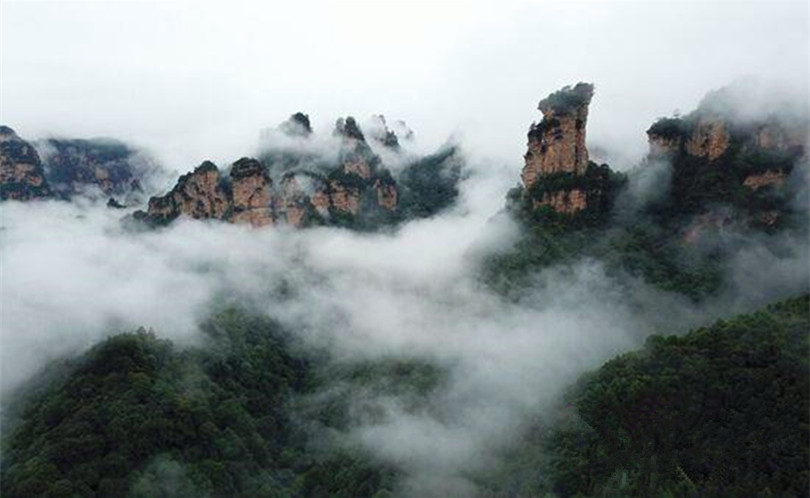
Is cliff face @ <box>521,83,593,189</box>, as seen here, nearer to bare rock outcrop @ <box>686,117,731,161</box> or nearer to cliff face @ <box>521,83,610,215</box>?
cliff face @ <box>521,83,610,215</box>

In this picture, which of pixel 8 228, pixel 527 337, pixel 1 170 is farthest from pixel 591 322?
pixel 1 170

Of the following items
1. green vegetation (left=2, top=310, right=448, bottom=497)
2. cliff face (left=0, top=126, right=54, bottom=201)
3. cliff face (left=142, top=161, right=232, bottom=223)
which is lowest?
green vegetation (left=2, top=310, right=448, bottom=497)

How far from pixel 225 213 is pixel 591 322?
71459 millimetres

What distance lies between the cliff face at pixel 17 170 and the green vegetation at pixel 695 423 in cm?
15234

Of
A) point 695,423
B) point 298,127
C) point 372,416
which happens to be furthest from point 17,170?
point 695,423

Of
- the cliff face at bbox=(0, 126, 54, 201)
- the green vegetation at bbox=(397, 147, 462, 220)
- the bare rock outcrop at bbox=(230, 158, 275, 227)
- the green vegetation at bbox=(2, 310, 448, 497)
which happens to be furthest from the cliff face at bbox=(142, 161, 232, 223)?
the cliff face at bbox=(0, 126, 54, 201)

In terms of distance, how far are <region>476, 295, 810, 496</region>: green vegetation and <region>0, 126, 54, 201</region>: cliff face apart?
15234cm

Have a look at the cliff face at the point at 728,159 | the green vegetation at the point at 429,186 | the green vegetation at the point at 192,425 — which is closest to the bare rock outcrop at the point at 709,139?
the cliff face at the point at 728,159

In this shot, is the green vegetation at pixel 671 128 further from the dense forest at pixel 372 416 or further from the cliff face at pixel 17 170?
the cliff face at pixel 17 170

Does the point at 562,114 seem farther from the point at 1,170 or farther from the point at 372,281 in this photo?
the point at 1,170

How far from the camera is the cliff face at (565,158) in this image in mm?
114375

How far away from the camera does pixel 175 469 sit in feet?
254

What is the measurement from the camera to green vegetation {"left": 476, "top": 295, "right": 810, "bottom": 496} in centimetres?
6275

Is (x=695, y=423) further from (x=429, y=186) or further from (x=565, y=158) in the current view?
(x=429, y=186)
